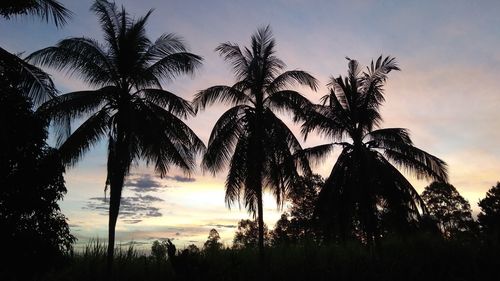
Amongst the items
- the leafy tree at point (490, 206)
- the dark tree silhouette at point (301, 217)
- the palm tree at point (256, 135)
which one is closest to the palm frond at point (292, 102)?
the palm tree at point (256, 135)

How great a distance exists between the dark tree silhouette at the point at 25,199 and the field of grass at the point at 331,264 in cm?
105

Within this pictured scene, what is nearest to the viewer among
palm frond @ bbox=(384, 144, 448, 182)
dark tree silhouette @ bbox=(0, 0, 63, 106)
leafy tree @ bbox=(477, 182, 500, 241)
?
dark tree silhouette @ bbox=(0, 0, 63, 106)

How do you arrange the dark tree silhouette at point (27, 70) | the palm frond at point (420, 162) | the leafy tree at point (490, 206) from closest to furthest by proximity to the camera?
1. the dark tree silhouette at point (27, 70)
2. the palm frond at point (420, 162)
3. the leafy tree at point (490, 206)

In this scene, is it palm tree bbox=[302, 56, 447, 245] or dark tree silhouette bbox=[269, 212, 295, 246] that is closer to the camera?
palm tree bbox=[302, 56, 447, 245]

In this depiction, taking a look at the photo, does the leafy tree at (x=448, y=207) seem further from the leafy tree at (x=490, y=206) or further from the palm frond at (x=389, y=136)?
the palm frond at (x=389, y=136)

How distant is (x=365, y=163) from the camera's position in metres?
18.8

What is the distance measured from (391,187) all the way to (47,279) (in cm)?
1387

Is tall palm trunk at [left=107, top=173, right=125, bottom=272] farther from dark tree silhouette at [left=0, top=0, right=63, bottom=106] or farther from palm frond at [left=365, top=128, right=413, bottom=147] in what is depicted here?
palm frond at [left=365, top=128, right=413, bottom=147]

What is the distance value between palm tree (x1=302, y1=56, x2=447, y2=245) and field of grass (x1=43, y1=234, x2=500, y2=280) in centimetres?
153

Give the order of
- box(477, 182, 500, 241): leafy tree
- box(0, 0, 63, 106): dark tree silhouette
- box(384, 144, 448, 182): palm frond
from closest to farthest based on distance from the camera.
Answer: box(0, 0, 63, 106): dark tree silhouette → box(384, 144, 448, 182): palm frond → box(477, 182, 500, 241): leafy tree

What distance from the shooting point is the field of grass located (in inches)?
Result: 619

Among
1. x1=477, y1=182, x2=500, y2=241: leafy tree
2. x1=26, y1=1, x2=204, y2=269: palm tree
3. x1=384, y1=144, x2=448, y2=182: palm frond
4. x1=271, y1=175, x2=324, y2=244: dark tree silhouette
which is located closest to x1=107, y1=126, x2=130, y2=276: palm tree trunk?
x1=26, y1=1, x2=204, y2=269: palm tree

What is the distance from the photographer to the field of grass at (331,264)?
619 inches

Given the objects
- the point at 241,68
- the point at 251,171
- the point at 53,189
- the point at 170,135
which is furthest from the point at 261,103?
the point at 53,189
